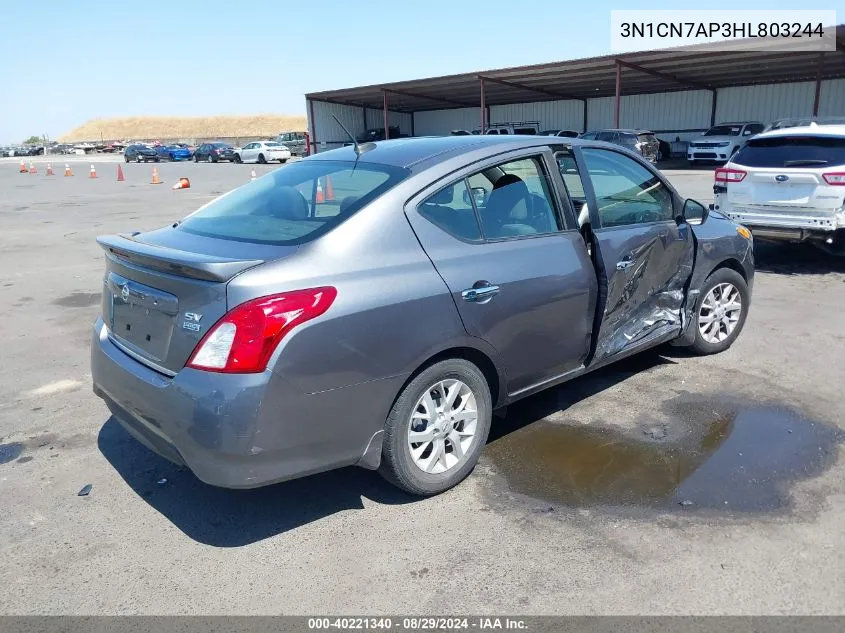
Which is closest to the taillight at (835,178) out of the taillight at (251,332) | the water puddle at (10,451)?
the taillight at (251,332)

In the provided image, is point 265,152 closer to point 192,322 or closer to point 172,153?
point 172,153

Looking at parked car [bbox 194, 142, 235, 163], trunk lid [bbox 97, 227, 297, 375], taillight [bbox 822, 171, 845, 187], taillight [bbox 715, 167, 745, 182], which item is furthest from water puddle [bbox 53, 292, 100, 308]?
parked car [bbox 194, 142, 235, 163]

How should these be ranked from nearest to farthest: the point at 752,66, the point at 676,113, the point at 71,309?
Result: the point at 71,309
the point at 752,66
the point at 676,113

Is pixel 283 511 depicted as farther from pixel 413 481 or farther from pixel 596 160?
pixel 596 160

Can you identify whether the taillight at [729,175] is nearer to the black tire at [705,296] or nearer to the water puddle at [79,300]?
the black tire at [705,296]

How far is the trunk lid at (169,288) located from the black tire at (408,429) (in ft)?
2.84

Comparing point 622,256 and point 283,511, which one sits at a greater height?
point 622,256

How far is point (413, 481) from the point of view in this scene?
328cm

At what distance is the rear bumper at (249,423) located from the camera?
107 inches

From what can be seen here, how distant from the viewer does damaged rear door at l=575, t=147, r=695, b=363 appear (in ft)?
13.4

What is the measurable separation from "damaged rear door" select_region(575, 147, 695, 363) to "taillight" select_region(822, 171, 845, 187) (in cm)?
407

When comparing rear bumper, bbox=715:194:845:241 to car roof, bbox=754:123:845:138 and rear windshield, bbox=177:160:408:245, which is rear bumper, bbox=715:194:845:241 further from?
rear windshield, bbox=177:160:408:245

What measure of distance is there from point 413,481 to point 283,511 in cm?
66

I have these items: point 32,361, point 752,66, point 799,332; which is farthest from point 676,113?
point 32,361
